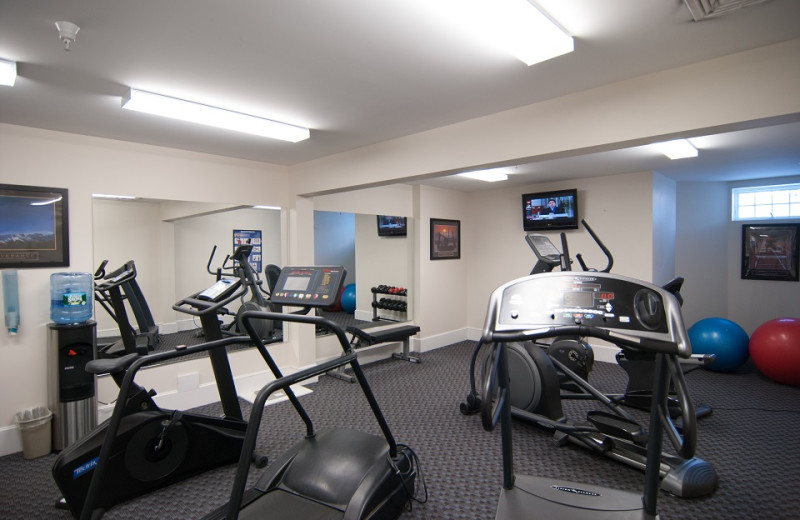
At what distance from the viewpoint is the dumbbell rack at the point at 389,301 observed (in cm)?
659

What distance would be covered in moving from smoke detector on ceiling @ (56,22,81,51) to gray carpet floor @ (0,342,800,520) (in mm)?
2478

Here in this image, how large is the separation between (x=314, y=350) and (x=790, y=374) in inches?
205

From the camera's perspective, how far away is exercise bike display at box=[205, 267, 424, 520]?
205 centimetres

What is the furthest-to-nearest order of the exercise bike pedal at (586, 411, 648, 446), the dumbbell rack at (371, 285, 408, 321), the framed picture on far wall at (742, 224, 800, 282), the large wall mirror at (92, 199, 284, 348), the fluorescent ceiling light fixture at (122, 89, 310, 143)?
1. the dumbbell rack at (371, 285, 408, 321)
2. the framed picture on far wall at (742, 224, 800, 282)
3. the large wall mirror at (92, 199, 284, 348)
4. the exercise bike pedal at (586, 411, 648, 446)
5. the fluorescent ceiling light fixture at (122, 89, 310, 143)

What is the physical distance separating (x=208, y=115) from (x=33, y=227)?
5.49 feet

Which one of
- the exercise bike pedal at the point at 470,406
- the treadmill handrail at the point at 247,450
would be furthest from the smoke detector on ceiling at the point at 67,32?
the exercise bike pedal at the point at 470,406

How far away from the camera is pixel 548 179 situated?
5.71 metres

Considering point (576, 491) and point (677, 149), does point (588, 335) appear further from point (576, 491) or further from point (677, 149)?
point (677, 149)

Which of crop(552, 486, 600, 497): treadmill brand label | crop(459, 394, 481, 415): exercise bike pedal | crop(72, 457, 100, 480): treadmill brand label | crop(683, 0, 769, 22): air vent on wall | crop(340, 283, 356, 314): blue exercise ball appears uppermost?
crop(683, 0, 769, 22): air vent on wall

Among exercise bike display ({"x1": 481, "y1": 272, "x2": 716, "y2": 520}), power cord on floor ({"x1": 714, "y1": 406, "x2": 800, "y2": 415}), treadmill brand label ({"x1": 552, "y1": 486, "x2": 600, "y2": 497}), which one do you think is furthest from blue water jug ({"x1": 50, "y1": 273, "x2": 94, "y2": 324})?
power cord on floor ({"x1": 714, "y1": 406, "x2": 800, "y2": 415})

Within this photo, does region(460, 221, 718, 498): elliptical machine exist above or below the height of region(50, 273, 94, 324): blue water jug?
below

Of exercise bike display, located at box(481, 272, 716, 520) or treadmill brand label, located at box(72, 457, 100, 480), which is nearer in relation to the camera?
exercise bike display, located at box(481, 272, 716, 520)

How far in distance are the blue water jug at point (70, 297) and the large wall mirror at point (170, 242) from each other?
450 mm

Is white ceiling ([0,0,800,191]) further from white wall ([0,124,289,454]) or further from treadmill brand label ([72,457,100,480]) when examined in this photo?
treadmill brand label ([72,457,100,480])
